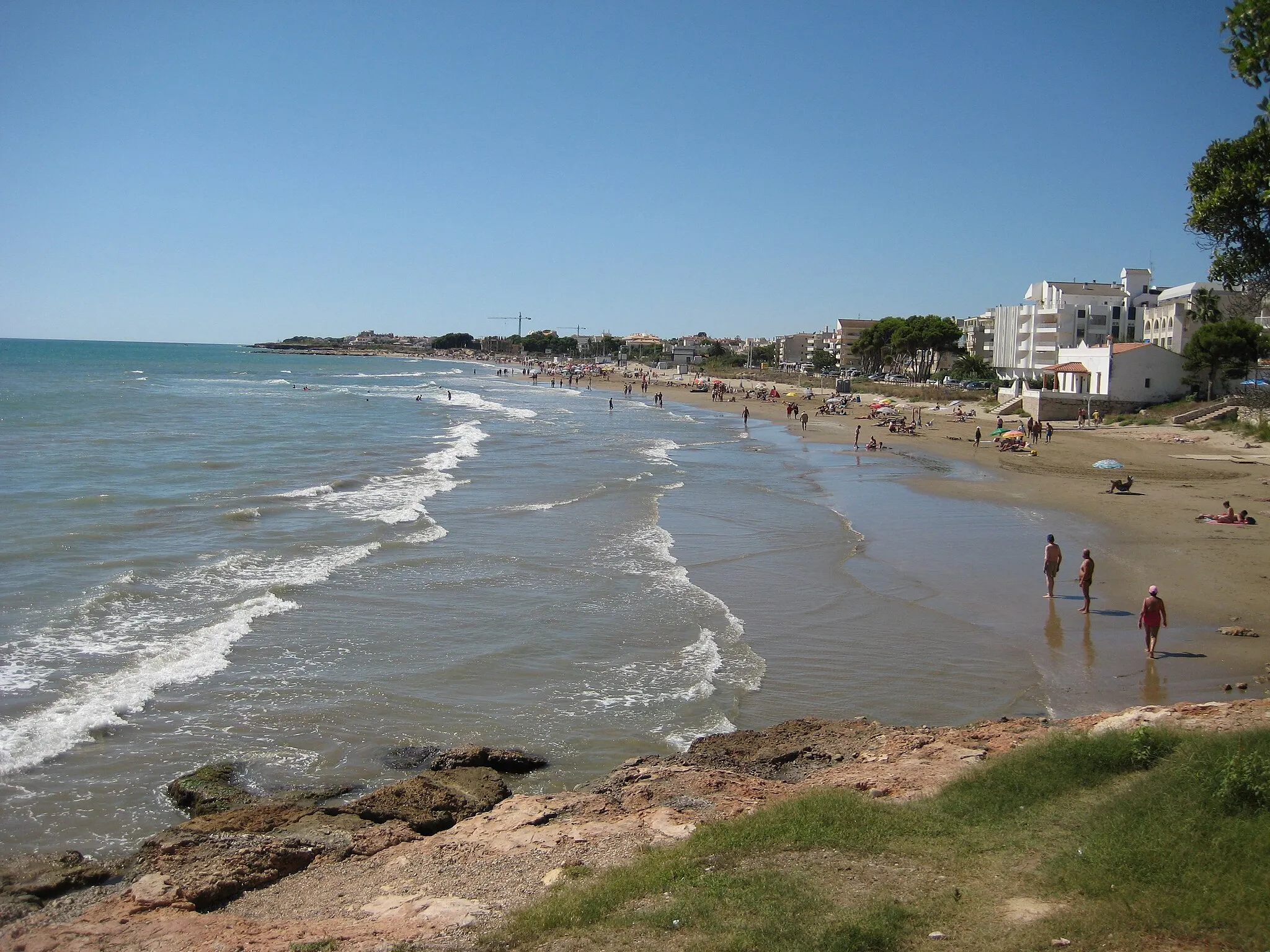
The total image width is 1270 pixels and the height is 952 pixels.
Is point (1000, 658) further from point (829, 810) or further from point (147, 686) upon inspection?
point (147, 686)

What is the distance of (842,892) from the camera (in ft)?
20.7

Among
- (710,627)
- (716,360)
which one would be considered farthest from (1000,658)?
(716,360)

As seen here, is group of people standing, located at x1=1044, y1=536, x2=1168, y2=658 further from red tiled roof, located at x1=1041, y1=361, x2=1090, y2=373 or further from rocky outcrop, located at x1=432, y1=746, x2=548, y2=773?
red tiled roof, located at x1=1041, y1=361, x2=1090, y2=373

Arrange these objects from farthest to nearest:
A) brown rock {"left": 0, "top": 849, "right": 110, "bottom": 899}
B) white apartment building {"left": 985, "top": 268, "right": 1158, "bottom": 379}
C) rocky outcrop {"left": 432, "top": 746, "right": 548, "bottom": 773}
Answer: white apartment building {"left": 985, "top": 268, "right": 1158, "bottom": 379} < rocky outcrop {"left": 432, "top": 746, "right": 548, "bottom": 773} < brown rock {"left": 0, "top": 849, "right": 110, "bottom": 899}

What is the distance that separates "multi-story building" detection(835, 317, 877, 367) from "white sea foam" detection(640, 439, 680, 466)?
86.4m

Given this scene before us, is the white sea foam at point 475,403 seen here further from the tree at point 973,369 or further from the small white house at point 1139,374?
the tree at point 973,369

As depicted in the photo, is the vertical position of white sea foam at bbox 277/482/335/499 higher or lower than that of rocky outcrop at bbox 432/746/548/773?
higher

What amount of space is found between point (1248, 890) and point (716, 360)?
525 ft

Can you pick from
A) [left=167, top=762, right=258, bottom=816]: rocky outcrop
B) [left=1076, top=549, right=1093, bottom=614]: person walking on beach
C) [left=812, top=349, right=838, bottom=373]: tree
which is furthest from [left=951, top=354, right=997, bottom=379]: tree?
[left=167, top=762, right=258, bottom=816]: rocky outcrop

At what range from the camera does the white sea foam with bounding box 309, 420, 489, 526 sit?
2569cm

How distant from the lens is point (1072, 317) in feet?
255

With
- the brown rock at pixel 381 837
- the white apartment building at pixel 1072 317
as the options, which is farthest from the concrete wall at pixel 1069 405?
the brown rock at pixel 381 837

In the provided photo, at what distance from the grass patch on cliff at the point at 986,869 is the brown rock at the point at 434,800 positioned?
238 centimetres

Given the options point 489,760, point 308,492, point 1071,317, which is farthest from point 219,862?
point 1071,317
